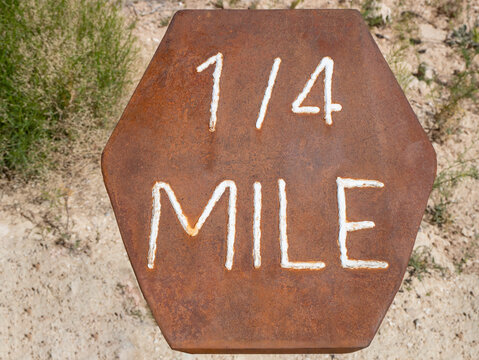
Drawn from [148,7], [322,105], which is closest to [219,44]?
[322,105]

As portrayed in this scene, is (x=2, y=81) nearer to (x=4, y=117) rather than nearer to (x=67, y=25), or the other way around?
(x=4, y=117)

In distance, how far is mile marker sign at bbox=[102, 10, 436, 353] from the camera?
110cm

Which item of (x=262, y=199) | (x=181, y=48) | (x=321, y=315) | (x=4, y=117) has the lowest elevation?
(x=4, y=117)

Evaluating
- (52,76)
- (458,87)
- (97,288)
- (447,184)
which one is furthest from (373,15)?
(97,288)

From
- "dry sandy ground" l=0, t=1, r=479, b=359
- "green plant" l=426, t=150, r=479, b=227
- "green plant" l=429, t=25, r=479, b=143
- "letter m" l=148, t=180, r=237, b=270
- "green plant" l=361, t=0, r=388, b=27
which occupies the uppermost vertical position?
"letter m" l=148, t=180, r=237, b=270

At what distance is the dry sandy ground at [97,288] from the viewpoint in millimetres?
1961

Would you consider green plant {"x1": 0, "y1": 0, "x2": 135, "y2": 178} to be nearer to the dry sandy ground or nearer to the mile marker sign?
the dry sandy ground

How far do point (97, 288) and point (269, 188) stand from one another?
1.21 m

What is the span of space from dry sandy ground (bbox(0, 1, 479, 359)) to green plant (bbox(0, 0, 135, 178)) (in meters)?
0.16

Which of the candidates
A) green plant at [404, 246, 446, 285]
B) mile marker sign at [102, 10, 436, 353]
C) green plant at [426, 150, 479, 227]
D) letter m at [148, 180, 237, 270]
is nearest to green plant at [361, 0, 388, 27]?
green plant at [426, 150, 479, 227]

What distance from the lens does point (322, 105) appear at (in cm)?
124

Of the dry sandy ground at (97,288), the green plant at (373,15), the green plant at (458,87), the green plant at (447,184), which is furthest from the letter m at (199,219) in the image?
the green plant at (373,15)

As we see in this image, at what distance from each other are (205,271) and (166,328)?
0.51ft

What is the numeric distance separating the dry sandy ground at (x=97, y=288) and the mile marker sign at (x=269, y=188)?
0.98 meters
